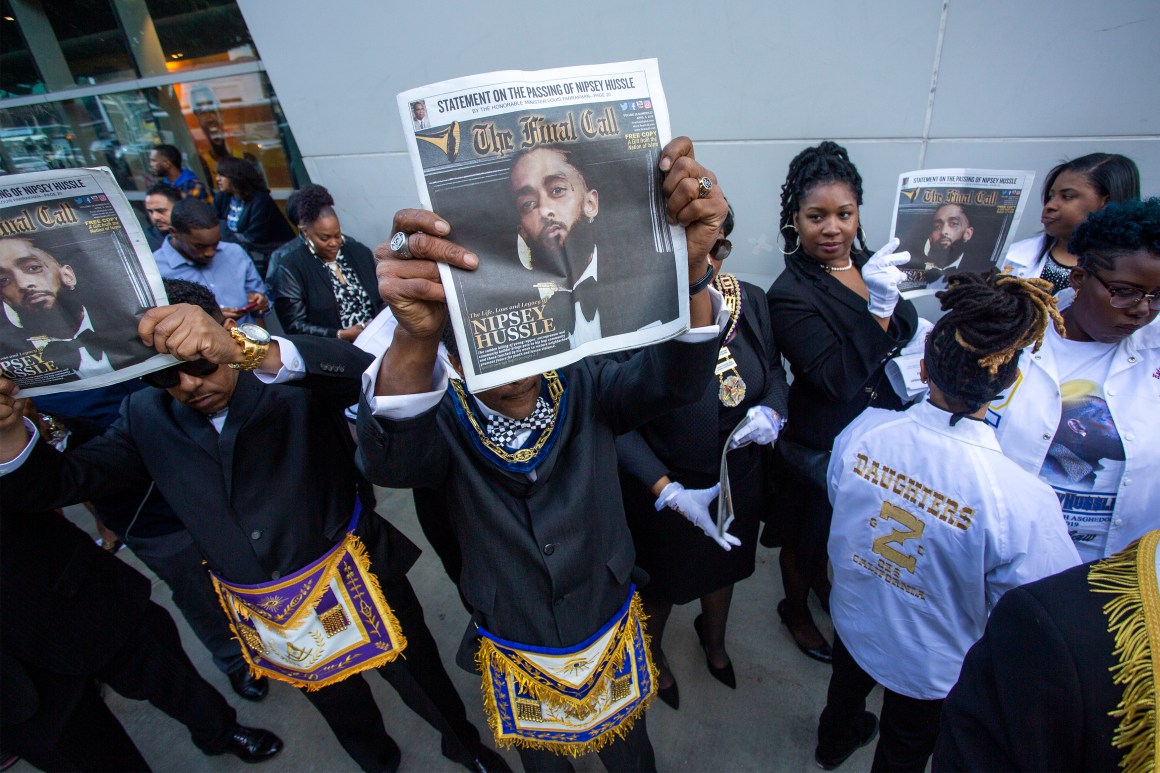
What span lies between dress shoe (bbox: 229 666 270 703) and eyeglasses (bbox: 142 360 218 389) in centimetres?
206

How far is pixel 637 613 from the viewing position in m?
1.89

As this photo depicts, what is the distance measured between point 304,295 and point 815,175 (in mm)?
3101

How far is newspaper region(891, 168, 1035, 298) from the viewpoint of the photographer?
2.20 metres

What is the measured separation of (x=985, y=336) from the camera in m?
1.40

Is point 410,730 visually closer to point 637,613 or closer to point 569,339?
point 637,613

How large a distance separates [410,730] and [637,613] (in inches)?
61.2

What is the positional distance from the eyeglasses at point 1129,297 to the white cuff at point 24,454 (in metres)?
3.05

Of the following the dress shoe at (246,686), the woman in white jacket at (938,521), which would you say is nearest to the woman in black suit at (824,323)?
the woman in white jacket at (938,521)

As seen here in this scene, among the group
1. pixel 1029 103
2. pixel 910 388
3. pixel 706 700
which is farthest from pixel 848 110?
pixel 706 700

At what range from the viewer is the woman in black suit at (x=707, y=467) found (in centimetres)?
210

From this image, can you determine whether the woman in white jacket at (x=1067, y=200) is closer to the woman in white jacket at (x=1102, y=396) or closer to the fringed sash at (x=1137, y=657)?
the woman in white jacket at (x=1102, y=396)

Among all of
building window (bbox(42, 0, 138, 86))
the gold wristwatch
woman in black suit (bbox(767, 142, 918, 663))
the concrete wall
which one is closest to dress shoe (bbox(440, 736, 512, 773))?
woman in black suit (bbox(767, 142, 918, 663))

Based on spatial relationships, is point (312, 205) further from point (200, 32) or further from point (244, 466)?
point (200, 32)

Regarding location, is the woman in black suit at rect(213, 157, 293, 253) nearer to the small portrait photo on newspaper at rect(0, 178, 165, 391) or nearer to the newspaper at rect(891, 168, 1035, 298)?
the small portrait photo on newspaper at rect(0, 178, 165, 391)
